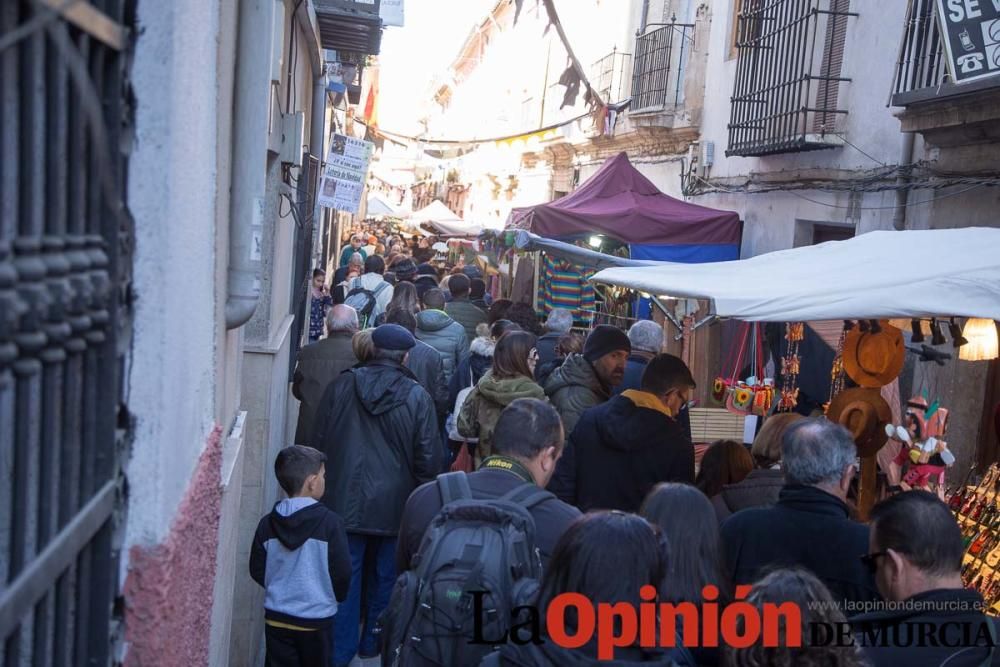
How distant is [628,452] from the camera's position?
542cm

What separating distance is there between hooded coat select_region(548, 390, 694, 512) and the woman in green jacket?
83 cm

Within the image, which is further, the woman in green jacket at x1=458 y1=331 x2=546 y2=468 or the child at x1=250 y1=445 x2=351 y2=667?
the woman in green jacket at x1=458 y1=331 x2=546 y2=468

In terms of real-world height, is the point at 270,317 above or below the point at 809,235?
below

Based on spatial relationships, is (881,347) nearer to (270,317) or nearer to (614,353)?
(614,353)

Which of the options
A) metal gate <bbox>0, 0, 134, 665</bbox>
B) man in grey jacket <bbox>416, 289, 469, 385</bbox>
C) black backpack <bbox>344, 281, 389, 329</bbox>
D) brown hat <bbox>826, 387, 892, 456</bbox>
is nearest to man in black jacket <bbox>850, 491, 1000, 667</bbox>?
metal gate <bbox>0, 0, 134, 665</bbox>

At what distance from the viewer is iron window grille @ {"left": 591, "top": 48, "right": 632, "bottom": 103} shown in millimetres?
20172

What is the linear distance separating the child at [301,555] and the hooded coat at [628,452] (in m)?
1.46

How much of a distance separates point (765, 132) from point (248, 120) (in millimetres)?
9532

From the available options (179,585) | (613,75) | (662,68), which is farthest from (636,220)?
(613,75)

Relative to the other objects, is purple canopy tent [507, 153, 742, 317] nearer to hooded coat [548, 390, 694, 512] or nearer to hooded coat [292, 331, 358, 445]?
hooded coat [292, 331, 358, 445]

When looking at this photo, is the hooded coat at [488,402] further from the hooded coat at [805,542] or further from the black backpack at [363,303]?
the black backpack at [363,303]

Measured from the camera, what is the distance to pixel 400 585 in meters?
3.25

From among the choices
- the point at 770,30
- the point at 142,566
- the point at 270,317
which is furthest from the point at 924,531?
the point at 770,30

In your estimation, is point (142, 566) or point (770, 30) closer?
point (142, 566)
